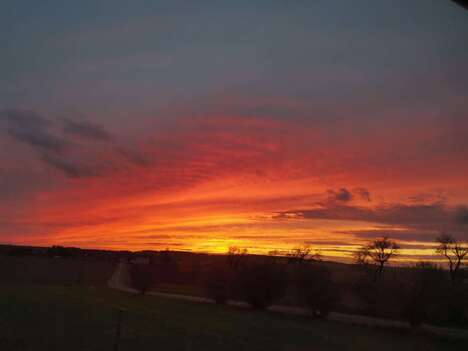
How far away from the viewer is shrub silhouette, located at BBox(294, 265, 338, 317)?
38.2 metres

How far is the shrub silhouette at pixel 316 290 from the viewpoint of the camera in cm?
3825

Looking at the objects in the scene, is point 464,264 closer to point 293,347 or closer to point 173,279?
point 173,279

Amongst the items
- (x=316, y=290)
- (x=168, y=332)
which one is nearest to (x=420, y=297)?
(x=316, y=290)

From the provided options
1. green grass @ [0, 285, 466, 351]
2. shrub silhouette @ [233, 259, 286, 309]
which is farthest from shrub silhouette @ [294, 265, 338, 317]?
green grass @ [0, 285, 466, 351]

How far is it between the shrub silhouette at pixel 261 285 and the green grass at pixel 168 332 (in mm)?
8181

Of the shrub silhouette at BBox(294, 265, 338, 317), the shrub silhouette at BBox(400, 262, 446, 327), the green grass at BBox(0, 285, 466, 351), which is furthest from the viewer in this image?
the shrub silhouette at BBox(294, 265, 338, 317)

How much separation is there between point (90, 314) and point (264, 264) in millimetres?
20651

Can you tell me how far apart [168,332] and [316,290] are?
19247 mm

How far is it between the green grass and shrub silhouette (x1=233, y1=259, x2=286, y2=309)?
322 inches

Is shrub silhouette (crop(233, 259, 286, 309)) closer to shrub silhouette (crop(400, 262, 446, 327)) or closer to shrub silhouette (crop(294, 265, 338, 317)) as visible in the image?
shrub silhouette (crop(294, 265, 338, 317))

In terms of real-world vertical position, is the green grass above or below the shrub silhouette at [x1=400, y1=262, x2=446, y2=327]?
below

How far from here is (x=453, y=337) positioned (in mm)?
31625

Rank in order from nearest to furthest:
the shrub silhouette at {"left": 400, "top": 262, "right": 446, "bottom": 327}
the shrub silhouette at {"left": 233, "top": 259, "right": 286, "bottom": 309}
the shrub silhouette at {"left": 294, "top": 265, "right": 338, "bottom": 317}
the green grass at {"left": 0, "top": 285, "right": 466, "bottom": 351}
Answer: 1. the green grass at {"left": 0, "top": 285, "right": 466, "bottom": 351}
2. the shrub silhouette at {"left": 400, "top": 262, "right": 446, "bottom": 327}
3. the shrub silhouette at {"left": 294, "top": 265, "right": 338, "bottom": 317}
4. the shrub silhouette at {"left": 233, "top": 259, "right": 286, "bottom": 309}

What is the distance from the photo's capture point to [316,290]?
3875 cm
